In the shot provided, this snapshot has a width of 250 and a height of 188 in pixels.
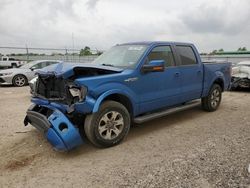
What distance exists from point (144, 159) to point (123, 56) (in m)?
2.26

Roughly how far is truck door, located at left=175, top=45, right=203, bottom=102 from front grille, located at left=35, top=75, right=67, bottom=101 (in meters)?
2.68

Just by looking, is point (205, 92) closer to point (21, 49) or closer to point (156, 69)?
point (156, 69)

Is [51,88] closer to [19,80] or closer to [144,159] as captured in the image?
[144,159]

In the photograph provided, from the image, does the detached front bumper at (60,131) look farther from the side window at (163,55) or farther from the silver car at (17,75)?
the silver car at (17,75)

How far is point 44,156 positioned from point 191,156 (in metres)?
2.30

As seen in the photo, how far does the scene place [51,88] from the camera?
4566mm

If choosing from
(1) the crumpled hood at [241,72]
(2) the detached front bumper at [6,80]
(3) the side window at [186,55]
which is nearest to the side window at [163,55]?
(3) the side window at [186,55]

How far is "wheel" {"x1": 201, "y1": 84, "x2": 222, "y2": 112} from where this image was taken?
6.82m

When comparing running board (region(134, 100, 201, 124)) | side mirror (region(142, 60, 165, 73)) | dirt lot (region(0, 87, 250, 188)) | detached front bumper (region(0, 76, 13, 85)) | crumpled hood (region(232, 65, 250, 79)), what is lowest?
dirt lot (region(0, 87, 250, 188))

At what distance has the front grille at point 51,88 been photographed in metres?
4.30

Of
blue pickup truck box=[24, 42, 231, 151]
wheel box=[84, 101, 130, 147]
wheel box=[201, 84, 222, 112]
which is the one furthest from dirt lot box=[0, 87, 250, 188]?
wheel box=[201, 84, 222, 112]

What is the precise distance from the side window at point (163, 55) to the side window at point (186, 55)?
0.34m

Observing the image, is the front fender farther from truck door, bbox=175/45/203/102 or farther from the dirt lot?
truck door, bbox=175/45/203/102

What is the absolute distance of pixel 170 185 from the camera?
316 cm
